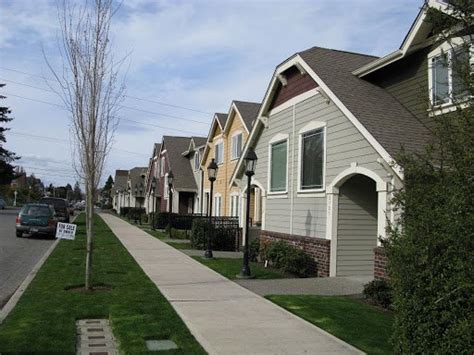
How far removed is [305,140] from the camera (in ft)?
50.6

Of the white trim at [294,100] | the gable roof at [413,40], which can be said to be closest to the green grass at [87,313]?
the white trim at [294,100]

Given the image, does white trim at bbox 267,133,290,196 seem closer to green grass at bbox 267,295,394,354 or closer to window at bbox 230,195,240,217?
green grass at bbox 267,295,394,354

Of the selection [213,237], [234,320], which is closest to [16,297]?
[234,320]

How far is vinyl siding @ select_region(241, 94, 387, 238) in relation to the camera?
1251 centimetres

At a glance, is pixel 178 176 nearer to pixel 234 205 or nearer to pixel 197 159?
pixel 197 159

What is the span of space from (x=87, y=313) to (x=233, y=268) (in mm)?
6746

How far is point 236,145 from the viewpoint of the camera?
28.8m

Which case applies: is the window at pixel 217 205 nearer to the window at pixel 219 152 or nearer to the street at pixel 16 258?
the window at pixel 219 152

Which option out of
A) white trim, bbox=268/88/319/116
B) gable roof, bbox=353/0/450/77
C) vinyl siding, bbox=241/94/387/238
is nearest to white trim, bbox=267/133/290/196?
vinyl siding, bbox=241/94/387/238

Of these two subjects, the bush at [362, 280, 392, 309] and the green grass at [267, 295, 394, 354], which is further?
the bush at [362, 280, 392, 309]

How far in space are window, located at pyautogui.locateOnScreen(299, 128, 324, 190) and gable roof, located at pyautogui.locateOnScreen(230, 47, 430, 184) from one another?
1417 mm

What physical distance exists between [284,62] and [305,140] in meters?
2.77

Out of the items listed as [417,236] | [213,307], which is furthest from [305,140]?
[417,236]

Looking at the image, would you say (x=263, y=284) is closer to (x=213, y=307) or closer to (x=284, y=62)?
(x=213, y=307)
